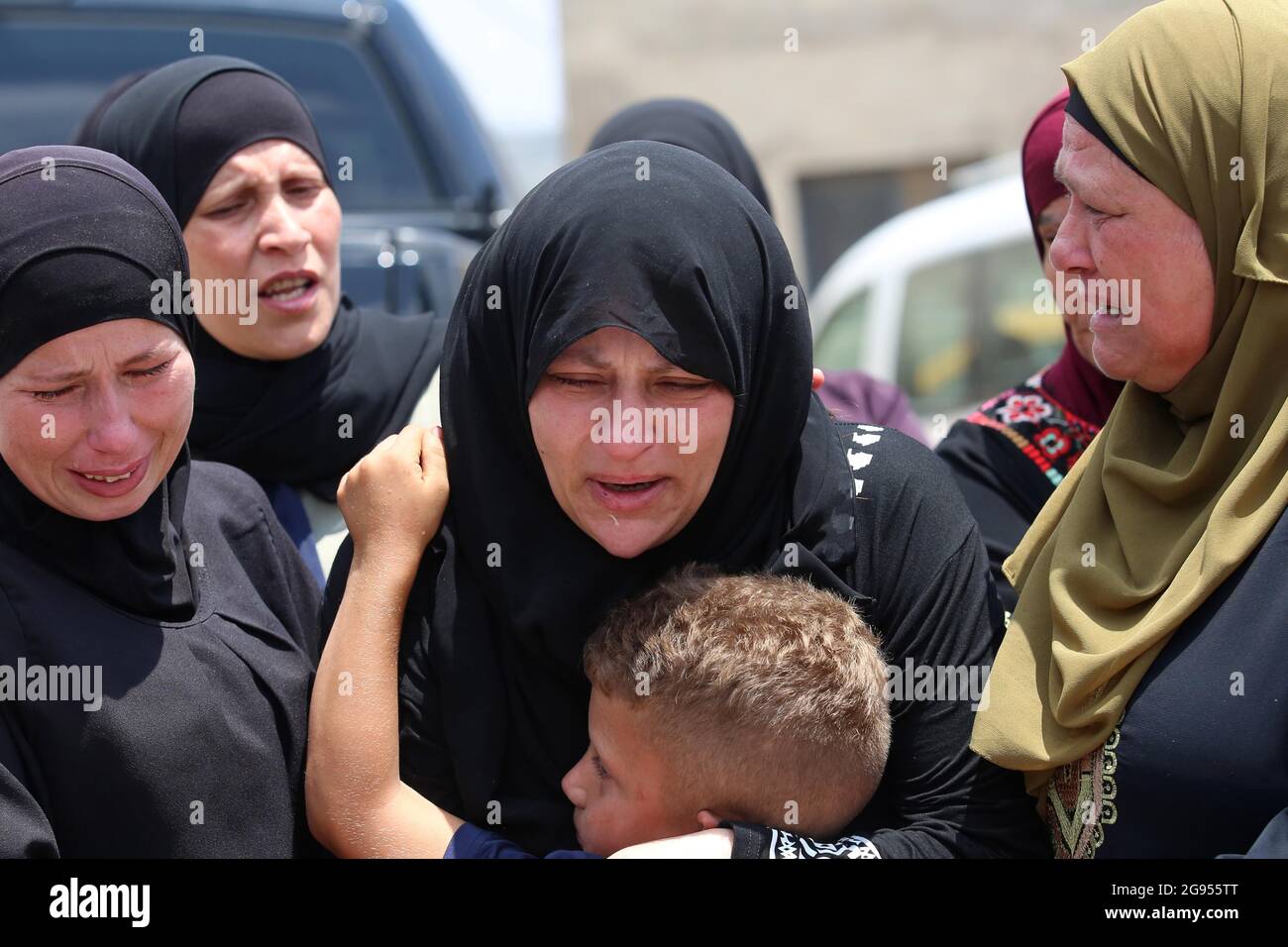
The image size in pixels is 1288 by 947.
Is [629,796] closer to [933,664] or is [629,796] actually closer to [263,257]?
[933,664]

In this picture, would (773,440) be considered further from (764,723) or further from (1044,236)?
(1044,236)

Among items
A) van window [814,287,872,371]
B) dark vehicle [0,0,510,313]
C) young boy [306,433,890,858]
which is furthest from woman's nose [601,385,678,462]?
van window [814,287,872,371]

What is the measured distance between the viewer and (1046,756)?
216 cm

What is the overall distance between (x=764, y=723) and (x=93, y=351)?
1.07 meters

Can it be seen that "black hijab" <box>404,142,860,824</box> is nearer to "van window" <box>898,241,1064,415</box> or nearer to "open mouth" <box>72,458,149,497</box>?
"open mouth" <box>72,458,149,497</box>

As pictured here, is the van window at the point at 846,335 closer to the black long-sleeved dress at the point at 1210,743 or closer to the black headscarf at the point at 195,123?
the black headscarf at the point at 195,123

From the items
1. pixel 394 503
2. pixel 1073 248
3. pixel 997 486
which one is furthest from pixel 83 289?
pixel 997 486

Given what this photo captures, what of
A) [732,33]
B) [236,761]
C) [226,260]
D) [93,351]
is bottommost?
[236,761]

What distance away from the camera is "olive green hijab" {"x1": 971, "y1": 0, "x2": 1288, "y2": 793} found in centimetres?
211

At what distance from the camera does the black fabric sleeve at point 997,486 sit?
115 inches

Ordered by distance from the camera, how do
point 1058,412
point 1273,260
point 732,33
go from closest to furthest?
point 1273,260, point 1058,412, point 732,33

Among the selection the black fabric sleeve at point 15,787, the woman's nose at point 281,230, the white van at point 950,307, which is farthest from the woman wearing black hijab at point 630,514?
the white van at point 950,307

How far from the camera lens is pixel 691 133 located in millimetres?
3852

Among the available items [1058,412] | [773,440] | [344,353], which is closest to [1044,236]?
[1058,412]
